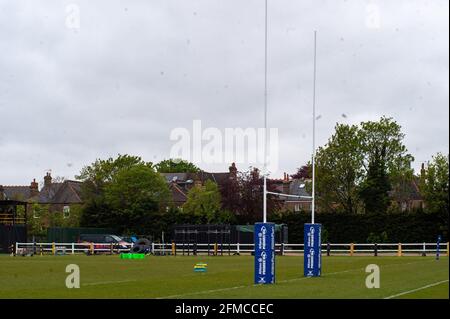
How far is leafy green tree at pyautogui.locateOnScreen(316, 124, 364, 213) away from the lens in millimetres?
83938

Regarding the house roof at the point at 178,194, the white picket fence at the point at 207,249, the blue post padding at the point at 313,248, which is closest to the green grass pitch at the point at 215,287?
the blue post padding at the point at 313,248

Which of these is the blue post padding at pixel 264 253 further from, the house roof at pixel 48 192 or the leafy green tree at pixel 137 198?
the house roof at pixel 48 192

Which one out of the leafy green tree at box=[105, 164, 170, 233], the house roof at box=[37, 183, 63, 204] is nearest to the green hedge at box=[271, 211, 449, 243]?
the leafy green tree at box=[105, 164, 170, 233]

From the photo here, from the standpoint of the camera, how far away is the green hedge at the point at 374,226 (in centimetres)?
7175

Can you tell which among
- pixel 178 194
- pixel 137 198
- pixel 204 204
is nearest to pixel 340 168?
pixel 204 204

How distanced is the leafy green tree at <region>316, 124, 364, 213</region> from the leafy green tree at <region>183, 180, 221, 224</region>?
35.2ft

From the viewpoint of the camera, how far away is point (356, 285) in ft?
75.6

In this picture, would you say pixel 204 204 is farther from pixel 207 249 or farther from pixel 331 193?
pixel 207 249

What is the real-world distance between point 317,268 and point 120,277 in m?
6.40

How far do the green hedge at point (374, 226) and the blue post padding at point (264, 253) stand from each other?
4807 cm

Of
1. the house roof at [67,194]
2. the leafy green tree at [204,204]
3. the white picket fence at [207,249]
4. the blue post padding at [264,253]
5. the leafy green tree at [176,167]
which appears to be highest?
the leafy green tree at [176,167]

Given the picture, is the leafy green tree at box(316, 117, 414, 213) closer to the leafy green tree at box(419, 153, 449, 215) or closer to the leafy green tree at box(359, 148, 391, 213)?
the leafy green tree at box(359, 148, 391, 213)
